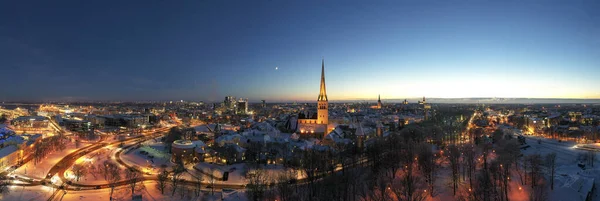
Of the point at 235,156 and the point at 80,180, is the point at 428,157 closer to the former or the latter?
the point at 235,156

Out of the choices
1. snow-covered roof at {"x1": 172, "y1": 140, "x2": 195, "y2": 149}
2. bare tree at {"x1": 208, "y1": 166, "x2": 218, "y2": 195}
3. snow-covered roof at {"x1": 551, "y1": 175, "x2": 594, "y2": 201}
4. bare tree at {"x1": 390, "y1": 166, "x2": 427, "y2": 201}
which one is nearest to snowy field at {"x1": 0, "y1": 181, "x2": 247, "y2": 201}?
bare tree at {"x1": 208, "y1": 166, "x2": 218, "y2": 195}

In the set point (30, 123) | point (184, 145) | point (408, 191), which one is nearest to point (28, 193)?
point (184, 145)

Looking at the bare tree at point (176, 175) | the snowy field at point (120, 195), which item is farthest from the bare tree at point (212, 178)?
the bare tree at point (176, 175)

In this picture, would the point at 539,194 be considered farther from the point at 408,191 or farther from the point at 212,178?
the point at 212,178

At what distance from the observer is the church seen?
54781 millimetres

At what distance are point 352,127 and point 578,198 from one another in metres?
36.3

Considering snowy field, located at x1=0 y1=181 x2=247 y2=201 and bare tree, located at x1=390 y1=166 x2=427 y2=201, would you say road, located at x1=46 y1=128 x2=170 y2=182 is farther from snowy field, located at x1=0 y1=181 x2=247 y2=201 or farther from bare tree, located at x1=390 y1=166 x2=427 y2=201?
bare tree, located at x1=390 y1=166 x2=427 y2=201

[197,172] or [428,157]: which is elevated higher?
[428,157]

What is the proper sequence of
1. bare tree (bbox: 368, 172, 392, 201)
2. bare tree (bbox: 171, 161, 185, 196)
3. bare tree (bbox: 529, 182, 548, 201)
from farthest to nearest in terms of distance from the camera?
bare tree (bbox: 171, 161, 185, 196), bare tree (bbox: 368, 172, 392, 201), bare tree (bbox: 529, 182, 548, 201)

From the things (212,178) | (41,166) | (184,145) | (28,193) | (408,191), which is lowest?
(28,193)

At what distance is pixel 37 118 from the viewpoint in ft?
285

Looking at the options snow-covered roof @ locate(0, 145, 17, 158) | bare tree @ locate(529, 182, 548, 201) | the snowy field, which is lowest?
the snowy field

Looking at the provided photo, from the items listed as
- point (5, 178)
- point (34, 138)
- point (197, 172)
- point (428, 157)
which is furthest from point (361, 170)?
point (34, 138)

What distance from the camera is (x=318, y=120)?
57.8 metres
